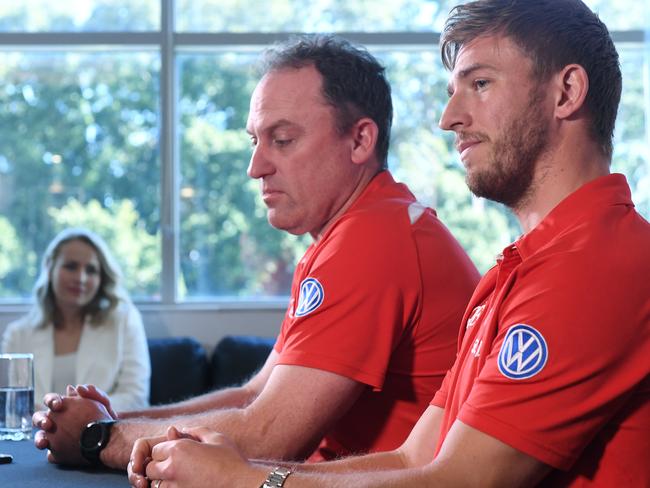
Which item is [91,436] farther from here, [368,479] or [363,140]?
[363,140]

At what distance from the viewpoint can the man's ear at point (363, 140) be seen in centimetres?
208

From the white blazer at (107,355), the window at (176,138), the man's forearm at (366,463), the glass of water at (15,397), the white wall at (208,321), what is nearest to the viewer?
the man's forearm at (366,463)

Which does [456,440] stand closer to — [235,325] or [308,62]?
[308,62]

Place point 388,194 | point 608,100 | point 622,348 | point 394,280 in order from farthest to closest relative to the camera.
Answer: point 388,194
point 394,280
point 608,100
point 622,348

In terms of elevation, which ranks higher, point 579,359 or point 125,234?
point 125,234

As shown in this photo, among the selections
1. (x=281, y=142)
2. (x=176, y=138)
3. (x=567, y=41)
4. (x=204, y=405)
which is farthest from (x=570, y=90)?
(x=176, y=138)

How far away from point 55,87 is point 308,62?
3508 mm

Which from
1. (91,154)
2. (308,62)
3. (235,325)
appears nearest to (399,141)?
(235,325)

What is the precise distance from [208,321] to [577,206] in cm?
389

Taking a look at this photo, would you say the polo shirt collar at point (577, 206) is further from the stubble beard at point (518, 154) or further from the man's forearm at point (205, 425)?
the man's forearm at point (205, 425)

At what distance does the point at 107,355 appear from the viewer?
14.5ft

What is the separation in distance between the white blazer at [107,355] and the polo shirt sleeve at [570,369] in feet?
10.7

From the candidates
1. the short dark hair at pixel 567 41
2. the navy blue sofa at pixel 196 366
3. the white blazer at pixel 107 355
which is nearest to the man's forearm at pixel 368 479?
the short dark hair at pixel 567 41

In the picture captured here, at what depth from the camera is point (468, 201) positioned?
5250 mm
